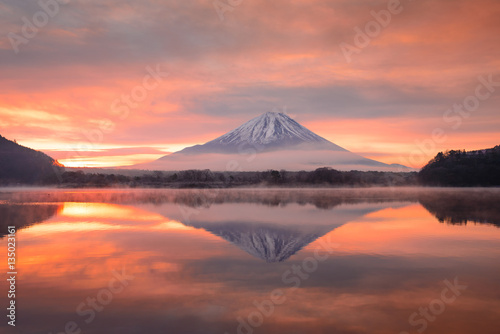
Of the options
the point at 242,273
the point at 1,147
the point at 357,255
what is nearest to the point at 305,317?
the point at 242,273

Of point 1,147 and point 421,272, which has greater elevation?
point 1,147

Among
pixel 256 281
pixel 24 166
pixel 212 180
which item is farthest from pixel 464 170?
pixel 24 166

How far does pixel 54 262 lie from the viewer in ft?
46.6

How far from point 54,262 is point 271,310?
8.72 m

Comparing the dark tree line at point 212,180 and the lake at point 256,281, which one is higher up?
the dark tree line at point 212,180

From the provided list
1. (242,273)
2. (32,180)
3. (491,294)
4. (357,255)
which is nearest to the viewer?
(491,294)

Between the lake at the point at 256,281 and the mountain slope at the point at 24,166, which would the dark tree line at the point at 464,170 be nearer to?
the lake at the point at 256,281

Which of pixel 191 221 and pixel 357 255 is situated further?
pixel 191 221

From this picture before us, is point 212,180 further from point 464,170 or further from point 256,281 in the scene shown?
point 256,281

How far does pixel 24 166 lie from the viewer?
128m

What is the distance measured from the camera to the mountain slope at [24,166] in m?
122

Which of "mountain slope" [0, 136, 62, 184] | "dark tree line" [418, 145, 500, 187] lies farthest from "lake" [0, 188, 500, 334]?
"mountain slope" [0, 136, 62, 184]

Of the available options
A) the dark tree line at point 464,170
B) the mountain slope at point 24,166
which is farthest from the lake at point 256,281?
the mountain slope at point 24,166

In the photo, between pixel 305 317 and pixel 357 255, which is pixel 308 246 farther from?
pixel 305 317
